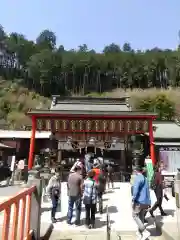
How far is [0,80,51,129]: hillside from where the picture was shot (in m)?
41.4

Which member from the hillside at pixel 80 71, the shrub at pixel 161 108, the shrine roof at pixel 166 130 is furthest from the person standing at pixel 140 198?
the hillside at pixel 80 71

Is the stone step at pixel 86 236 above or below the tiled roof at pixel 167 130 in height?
below

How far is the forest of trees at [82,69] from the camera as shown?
6169 cm

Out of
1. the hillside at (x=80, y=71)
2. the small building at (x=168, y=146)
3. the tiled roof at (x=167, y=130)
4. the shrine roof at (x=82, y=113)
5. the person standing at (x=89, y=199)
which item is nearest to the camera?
the person standing at (x=89, y=199)

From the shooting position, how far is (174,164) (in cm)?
1862

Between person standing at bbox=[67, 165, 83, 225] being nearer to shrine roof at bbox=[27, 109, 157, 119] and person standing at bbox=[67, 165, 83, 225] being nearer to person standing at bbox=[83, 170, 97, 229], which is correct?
person standing at bbox=[83, 170, 97, 229]

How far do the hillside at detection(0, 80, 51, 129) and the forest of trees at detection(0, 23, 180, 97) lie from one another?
7.05 m

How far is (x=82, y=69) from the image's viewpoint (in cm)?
6644

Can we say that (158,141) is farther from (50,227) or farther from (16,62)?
(16,62)

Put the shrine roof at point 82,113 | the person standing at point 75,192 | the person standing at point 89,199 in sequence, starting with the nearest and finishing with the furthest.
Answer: the person standing at point 89,199 → the person standing at point 75,192 → the shrine roof at point 82,113

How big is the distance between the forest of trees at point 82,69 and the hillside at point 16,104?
705 cm

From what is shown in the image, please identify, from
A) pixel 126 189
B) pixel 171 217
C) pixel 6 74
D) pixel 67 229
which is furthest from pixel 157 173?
pixel 6 74

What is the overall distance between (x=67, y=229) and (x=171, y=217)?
3.42 metres

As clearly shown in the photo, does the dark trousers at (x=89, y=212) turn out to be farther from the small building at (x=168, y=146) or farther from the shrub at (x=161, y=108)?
the shrub at (x=161, y=108)
